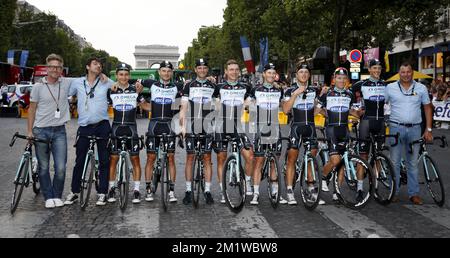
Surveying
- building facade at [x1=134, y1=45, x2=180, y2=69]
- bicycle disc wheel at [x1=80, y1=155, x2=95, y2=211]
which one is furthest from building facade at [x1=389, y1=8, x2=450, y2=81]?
building facade at [x1=134, y1=45, x2=180, y2=69]

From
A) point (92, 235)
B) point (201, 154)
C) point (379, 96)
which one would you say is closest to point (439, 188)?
point (379, 96)

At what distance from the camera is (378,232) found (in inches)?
236

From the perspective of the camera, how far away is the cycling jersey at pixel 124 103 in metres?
7.45

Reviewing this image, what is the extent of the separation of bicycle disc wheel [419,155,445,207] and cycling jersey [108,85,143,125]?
13.5 ft

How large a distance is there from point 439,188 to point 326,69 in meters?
14.8

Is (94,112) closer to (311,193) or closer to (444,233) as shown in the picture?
(311,193)

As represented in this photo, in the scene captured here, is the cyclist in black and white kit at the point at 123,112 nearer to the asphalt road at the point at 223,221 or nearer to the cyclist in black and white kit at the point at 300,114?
the asphalt road at the point at 223,221

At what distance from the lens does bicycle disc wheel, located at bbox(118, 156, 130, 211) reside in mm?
7066

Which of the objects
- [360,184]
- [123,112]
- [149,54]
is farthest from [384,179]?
[149,54]

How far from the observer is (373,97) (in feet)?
25.7

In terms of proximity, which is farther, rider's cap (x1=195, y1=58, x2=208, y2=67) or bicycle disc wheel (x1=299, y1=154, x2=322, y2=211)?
rider's cap (x1=195, y1=58, x2=208, y2=67)

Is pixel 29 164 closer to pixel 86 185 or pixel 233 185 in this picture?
pixel 86 185

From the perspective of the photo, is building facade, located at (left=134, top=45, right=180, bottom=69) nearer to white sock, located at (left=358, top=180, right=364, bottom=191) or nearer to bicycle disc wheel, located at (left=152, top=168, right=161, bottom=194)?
bicycle disc wheel, located at (left=152, top=168, right=161, bottom=194)

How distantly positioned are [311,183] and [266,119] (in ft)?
3.55
